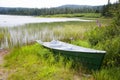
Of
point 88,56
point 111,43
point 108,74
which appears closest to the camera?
point 108,74

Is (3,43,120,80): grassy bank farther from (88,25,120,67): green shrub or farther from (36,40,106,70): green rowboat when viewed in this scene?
(88,25,120,67): green shrub

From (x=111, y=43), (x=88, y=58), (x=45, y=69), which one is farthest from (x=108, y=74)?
(x=45, y=69)

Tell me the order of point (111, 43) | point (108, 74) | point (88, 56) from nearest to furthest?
point (108, 74), point (88, 56), point (111, 43)

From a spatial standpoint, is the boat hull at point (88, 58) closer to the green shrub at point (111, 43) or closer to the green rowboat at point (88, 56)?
the green rowboat at point (88, 56)

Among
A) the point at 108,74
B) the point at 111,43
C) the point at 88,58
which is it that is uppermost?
the point at 111,43

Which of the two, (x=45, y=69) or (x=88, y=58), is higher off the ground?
(x=88, y=58)

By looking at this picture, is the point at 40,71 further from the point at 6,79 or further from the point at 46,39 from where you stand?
the point at 46,39

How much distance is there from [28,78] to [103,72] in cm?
200

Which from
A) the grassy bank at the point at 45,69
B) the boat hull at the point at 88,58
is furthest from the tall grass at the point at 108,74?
the boat hull at the point at 88,58

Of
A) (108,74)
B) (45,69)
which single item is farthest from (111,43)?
(45,69)

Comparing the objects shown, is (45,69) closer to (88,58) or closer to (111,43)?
(88,58)

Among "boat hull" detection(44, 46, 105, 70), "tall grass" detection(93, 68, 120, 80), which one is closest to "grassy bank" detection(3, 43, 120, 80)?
"tall grass" detection(93, 68, 120, 80)

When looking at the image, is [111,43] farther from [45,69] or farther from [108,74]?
[45,69]

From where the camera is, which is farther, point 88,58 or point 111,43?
point 111,43
